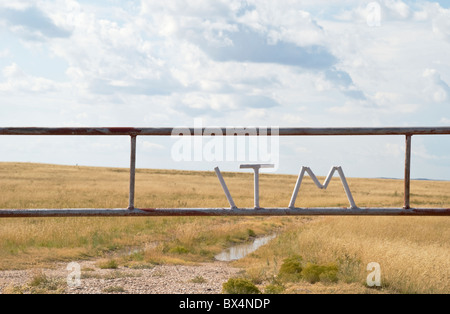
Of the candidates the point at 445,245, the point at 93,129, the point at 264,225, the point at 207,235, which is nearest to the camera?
the point at 93,129

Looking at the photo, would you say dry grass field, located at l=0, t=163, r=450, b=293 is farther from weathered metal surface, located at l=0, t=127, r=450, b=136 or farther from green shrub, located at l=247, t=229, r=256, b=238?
weathered metal surface, located at l=0, t=127, r=450, b=136

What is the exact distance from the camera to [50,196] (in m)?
31.2

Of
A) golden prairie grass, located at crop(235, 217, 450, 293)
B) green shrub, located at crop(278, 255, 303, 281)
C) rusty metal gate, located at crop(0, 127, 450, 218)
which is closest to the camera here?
rusty metal gate, located at crop(0, 127, 450, 218)

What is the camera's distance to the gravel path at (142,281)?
6.64 m

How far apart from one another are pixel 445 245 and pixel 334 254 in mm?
4504

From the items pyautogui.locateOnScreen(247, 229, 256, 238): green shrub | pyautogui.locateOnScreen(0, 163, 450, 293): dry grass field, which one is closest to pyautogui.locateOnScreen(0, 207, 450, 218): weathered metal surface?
pyautogui.locateOnScreen(0, 163, 450, 293): dry grass field

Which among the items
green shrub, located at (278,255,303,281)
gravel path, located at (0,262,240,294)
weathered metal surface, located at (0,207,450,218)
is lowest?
gravel path, located at (0,262,240,294)

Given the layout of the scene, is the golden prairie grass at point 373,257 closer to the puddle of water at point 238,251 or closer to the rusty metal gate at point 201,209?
the puddle of water at point 238,251

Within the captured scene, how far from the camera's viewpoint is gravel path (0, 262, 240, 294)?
6.64m

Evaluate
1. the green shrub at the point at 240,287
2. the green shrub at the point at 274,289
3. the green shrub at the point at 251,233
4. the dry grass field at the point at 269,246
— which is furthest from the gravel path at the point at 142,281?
the green shrub at the point at 251,233

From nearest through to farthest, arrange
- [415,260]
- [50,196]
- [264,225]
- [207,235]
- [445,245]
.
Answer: [415,260] < [445,245] < [207,235] < [264,225] < [50,196]
